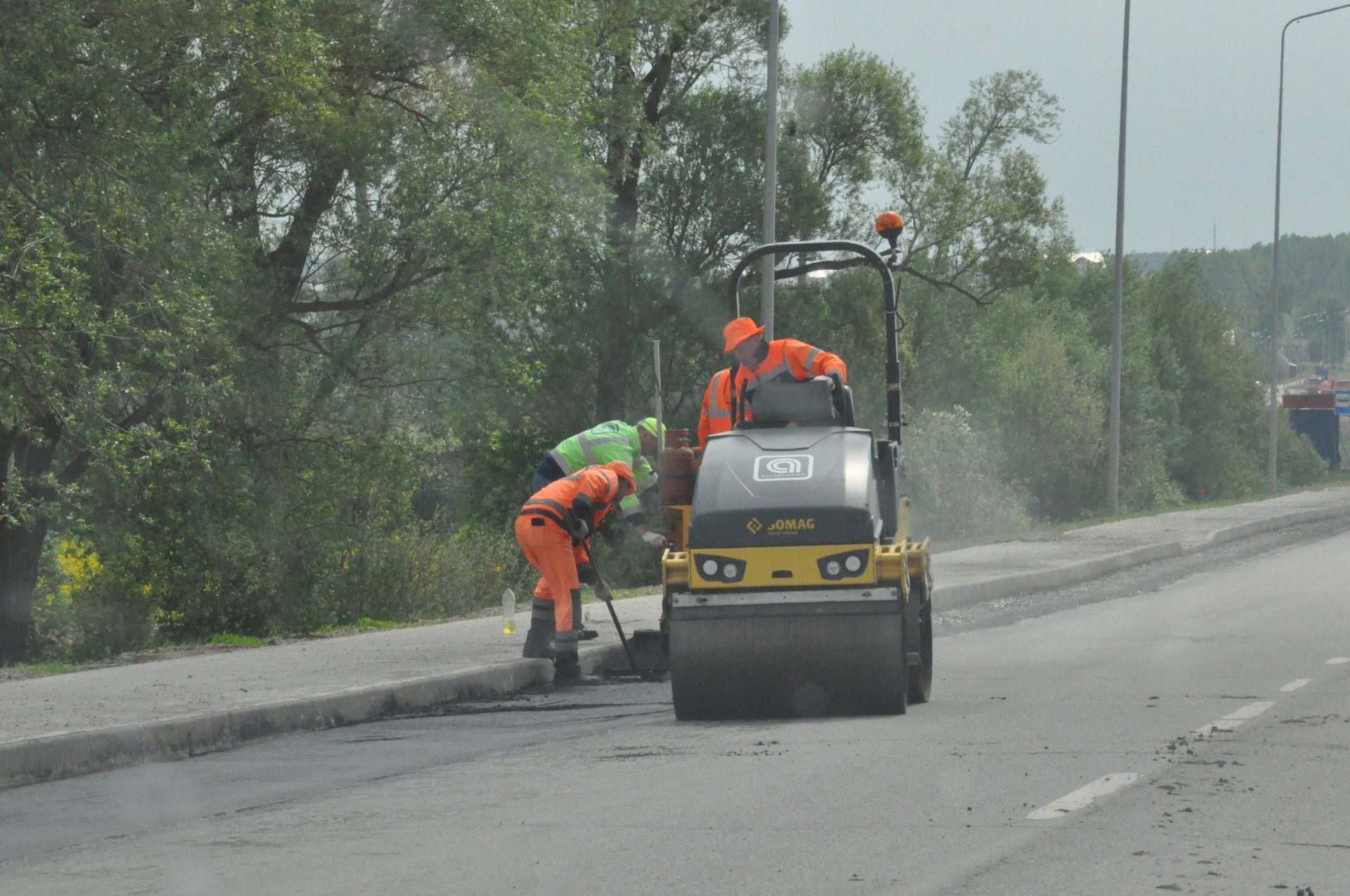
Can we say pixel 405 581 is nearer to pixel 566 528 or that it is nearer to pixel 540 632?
pixel 540 632

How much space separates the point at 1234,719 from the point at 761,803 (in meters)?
3.38

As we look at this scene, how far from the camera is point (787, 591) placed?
359 inches

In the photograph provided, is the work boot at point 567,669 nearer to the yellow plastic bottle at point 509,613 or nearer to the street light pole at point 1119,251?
the yellow plastic bottle at point 509,613

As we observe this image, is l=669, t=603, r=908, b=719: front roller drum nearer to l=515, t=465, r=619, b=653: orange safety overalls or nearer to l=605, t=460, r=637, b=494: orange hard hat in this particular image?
l=515, t=465, r=619, b=653: orange safety overalls

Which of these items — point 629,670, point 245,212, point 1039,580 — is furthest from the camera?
point 1039,580

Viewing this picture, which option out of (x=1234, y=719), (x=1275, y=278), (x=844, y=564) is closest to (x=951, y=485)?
(x=1275, y=278)

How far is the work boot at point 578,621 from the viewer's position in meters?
12.1

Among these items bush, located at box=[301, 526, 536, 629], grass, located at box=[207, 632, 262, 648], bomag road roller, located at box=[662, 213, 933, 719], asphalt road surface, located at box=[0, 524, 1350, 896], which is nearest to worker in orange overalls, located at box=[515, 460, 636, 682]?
asphalt road surface, located at box=[0, 524, 1350, 896]

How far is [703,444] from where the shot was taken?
34.3ft

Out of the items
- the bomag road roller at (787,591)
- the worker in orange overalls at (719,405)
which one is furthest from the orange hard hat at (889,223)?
the bomag road roller at (787,591)

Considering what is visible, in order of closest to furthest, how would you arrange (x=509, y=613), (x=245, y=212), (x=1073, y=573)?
(x=509, y=613)
(x=245, y=212)
(x=1073, y=573)

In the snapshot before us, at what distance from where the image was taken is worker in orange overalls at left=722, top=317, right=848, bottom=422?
32.9 ft

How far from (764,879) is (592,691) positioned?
606 centimetres

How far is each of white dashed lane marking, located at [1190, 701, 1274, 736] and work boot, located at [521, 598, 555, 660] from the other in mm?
5034
